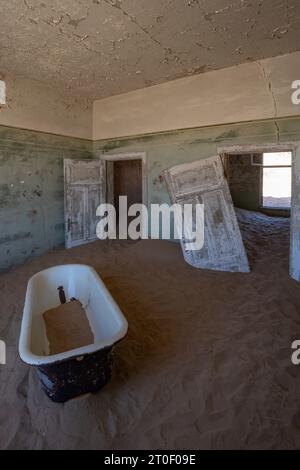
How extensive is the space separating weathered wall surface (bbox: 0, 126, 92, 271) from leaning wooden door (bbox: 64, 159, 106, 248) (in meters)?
0.30

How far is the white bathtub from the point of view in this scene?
1.77 m

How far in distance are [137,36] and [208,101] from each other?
168cm

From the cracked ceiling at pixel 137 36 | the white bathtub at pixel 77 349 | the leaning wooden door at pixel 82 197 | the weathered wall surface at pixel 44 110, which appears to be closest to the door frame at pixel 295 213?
the cracked ceiling at pixel 137 36

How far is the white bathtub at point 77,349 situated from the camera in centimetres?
177

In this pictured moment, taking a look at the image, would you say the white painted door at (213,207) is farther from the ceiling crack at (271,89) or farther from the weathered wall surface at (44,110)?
the weathered wall surface at (44,110)

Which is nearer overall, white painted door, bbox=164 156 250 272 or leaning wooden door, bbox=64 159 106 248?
white painted door, bbox=164 156 250 272

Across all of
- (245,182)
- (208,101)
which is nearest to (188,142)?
(208,101)

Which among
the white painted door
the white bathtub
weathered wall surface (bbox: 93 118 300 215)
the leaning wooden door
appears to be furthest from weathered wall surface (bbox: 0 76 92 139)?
the white bathtub

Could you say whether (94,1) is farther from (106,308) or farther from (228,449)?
(228,449)

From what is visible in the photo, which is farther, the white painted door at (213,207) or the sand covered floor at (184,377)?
the white painted door at (213,207)

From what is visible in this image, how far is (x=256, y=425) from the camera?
170cm

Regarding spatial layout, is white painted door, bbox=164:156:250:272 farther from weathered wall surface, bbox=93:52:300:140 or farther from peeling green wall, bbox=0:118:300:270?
weathered wall surface, bbox=93:52:300:140

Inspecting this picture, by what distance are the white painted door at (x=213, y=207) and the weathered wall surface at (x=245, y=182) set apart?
5609 mm

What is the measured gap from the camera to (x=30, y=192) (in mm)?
5016
